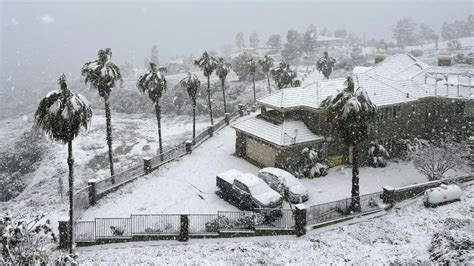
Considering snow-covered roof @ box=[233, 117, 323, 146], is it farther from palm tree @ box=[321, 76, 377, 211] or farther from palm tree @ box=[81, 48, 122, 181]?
palm tree @ box=[81, 48, 122, 181]

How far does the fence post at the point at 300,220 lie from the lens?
906 inches

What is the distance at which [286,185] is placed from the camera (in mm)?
27172

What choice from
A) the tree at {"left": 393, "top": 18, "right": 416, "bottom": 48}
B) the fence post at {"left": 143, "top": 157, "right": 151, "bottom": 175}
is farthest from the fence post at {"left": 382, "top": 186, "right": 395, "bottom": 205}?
the tree at {"left": 393, "top": 18, "right": 416, "bottom": 48}

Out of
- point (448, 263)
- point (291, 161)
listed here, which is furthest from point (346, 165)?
point (448, 263)

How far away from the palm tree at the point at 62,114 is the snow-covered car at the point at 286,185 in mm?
13355

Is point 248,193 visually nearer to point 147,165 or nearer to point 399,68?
point 147,165

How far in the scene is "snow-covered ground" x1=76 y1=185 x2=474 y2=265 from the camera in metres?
20.7

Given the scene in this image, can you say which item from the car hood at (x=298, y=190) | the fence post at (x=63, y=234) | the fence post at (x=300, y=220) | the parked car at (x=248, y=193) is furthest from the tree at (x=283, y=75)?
the fence post at (x=63, y=234)

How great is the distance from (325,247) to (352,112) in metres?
7.86

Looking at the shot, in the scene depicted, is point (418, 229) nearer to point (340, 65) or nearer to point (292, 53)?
point (340, 65)

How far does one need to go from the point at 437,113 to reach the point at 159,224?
28.2 m

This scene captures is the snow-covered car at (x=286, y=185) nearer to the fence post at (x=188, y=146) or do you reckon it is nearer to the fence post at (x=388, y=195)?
the fence post at (x=388, y=195)

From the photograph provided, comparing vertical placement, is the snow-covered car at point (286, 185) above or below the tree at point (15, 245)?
below

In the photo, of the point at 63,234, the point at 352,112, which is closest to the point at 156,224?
the point at 63,234
